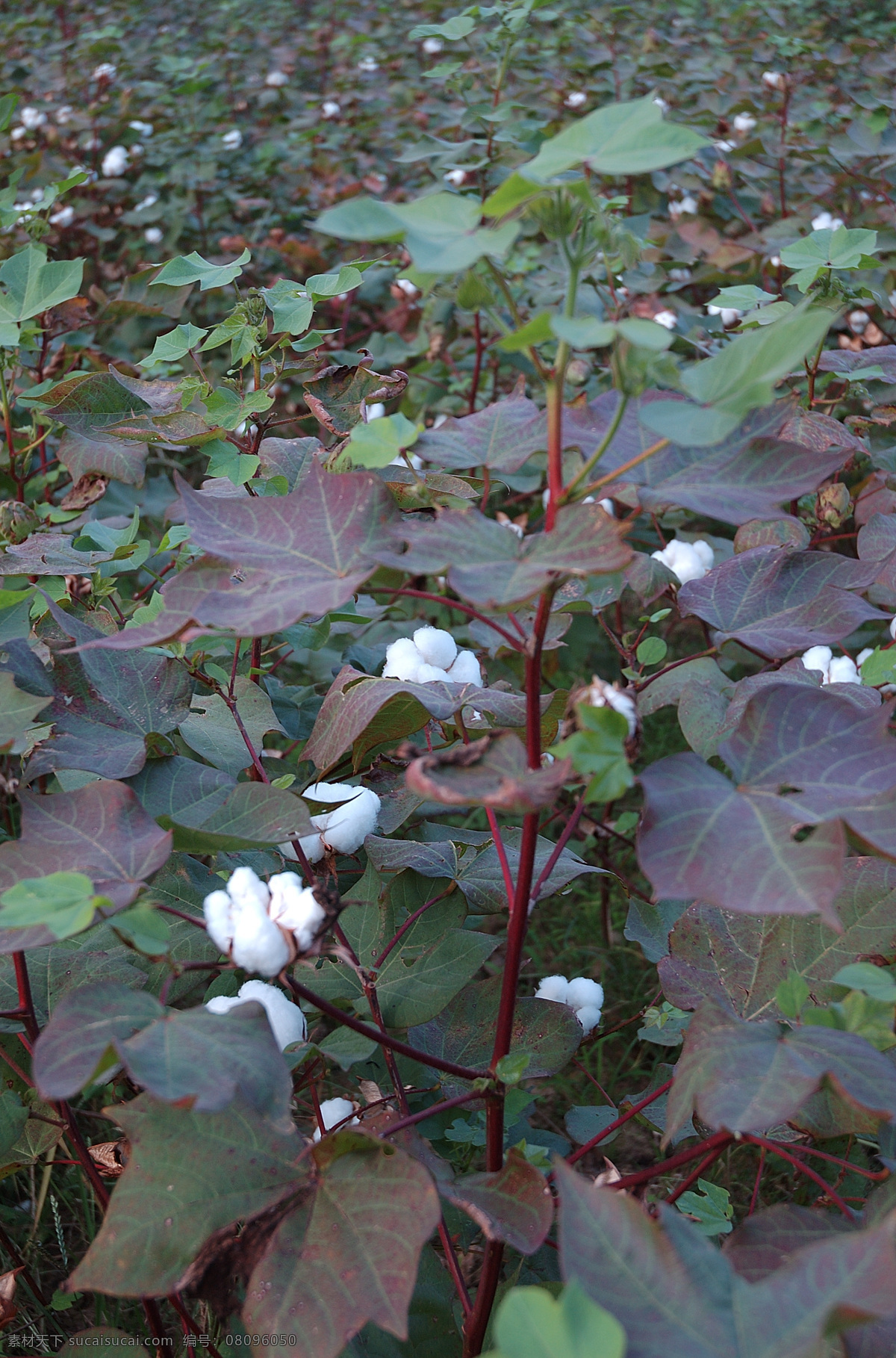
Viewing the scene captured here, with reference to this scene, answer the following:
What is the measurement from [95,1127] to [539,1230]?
3.38ft

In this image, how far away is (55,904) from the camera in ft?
2.29

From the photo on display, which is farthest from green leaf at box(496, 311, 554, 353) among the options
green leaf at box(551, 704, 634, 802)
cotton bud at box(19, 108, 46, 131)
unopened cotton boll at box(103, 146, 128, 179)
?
cotton bud at box(19, 108, 46, 131)

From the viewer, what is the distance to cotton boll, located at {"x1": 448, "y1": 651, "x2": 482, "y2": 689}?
1.17 meters

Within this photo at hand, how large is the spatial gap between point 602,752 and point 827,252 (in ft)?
3.31

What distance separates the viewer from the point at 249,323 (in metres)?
1.35

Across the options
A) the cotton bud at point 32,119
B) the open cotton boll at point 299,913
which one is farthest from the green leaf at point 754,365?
the cotton bud at point 32,119

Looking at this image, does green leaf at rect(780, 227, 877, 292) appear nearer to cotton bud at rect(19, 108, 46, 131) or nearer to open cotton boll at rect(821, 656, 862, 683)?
open cotton boll at rect(821, 656, 862, 683)

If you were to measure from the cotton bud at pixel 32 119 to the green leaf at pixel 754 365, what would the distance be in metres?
4.15

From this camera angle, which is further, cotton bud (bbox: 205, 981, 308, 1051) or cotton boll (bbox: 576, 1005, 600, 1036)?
cotton boll (bbox: 576, 1005, 600, 1036)

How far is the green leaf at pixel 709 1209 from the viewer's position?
95 centimetres

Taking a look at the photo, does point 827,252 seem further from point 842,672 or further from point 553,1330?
point 553,1330

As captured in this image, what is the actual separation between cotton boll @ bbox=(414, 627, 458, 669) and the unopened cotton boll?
3266mm

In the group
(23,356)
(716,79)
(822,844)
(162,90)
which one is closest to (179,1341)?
(822,844)

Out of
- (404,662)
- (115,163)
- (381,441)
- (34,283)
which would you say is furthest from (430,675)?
(115,163)
